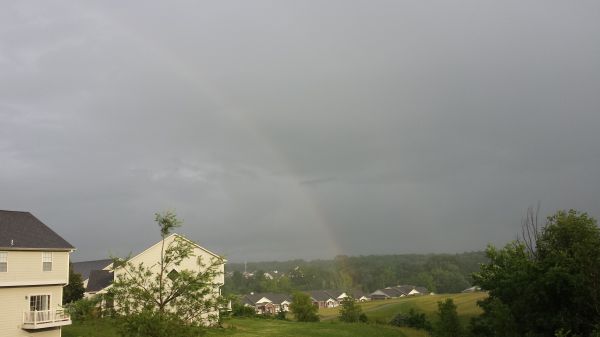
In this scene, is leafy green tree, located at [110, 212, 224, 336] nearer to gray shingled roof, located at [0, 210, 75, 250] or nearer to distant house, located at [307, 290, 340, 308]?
gray shingled roof, located at [0, 210, 75, 250]

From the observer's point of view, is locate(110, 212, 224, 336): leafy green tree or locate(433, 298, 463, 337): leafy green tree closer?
locate(110, 212, 224, 336): leafy green tree

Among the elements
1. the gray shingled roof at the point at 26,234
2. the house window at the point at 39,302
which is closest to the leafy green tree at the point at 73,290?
the gray shingled roof at the point at 26,234

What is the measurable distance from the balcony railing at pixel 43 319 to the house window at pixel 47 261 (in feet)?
10.1

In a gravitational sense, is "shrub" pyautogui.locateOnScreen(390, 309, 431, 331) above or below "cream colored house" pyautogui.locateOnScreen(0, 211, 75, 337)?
below

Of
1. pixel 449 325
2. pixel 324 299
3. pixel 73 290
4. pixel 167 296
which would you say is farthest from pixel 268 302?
pixel 167 296

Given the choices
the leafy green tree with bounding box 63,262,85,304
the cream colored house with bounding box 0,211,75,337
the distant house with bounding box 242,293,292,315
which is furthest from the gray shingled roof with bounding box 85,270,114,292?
the distant house with bounding box 242,293,292,315

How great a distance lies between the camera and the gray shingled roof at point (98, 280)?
168ft

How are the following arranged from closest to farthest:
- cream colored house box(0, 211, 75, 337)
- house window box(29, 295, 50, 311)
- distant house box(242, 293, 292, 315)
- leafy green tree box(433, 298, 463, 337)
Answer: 1. cream colored house box(0, 211, 75, 337)
2. house window box(29, 295, 50, 311)
3. leafy green tree box(433, 298, 463, 337)
4. distant house box(242, 293, 292, 315)

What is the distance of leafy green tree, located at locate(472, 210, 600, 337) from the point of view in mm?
19875

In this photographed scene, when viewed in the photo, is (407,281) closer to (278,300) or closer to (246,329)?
(278,300)

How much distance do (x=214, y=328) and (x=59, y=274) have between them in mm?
25542

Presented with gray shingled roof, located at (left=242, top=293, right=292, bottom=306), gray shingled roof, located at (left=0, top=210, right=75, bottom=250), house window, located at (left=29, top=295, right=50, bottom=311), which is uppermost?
gray shingled roof, located at (left=0, top=210, right=75, bottom=250)

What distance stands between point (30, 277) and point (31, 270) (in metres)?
0.49

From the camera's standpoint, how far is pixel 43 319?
35125 mm
